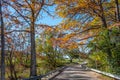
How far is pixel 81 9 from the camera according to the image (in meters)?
27.1

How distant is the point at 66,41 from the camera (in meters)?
27.7

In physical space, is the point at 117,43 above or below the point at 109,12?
below

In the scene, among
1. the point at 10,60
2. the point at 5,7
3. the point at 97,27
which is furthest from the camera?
the point at 10,60

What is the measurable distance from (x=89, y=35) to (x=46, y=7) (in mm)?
6922

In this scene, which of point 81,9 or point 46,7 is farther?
point 81,9

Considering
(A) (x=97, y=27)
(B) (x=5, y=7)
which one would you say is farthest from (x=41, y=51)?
(B) (x=5, y=7)

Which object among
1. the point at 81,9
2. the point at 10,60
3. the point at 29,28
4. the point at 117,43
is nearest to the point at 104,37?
the point at 117,43

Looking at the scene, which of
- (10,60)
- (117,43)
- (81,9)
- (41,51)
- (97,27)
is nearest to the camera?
(117,43)

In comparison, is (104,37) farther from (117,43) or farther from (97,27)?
(97,27)

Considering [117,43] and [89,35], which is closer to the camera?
[117,43]

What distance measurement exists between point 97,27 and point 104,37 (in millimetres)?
5456

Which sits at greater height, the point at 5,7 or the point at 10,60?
the point at 5,7

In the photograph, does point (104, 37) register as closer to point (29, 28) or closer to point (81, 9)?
point (81, 9)

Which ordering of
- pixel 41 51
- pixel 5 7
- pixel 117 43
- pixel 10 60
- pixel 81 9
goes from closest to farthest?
pixel 5 7, pixel 117 43, pixel 81 9, pixel 10 60, pixel 41 51
